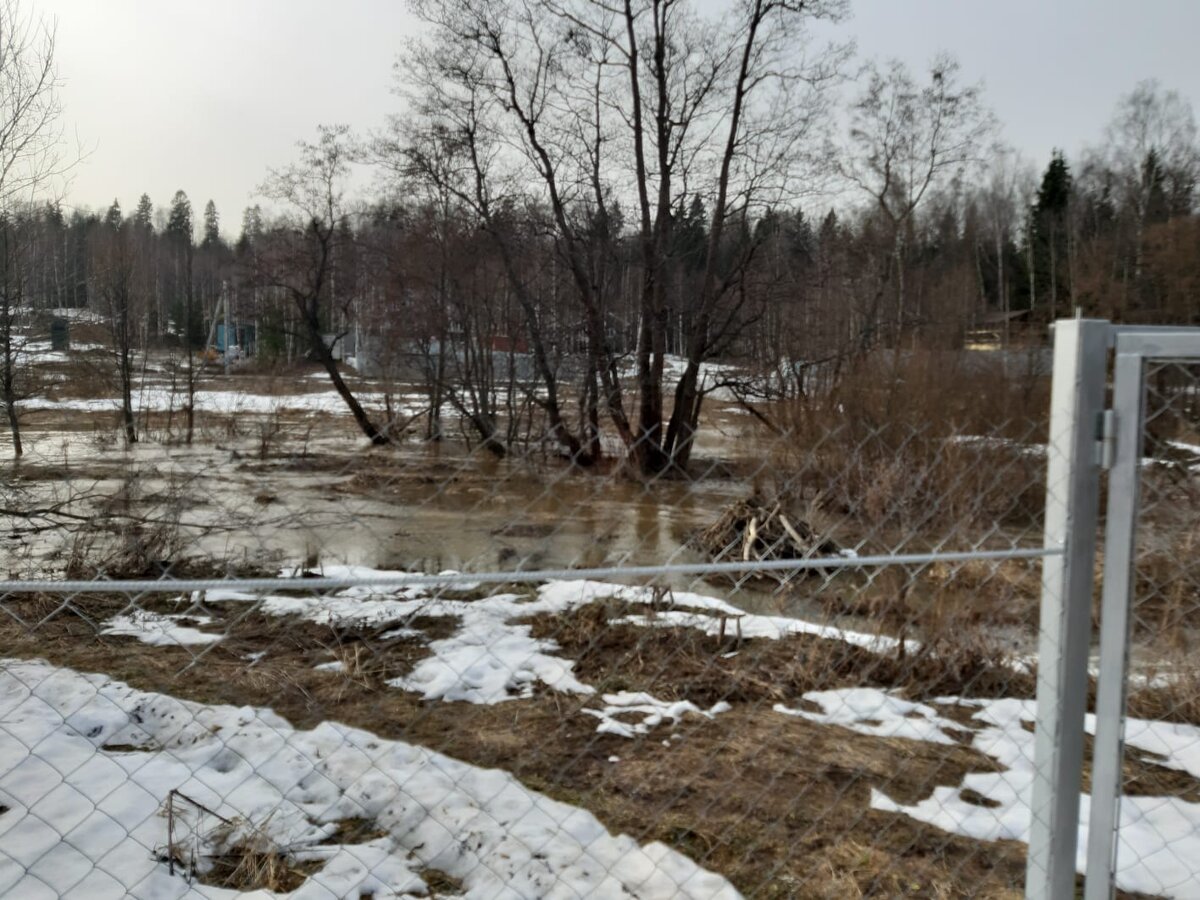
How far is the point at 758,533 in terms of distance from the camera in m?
8.40

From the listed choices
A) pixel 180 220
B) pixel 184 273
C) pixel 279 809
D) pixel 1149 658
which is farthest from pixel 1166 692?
pixel 180 220

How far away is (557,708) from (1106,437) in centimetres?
292

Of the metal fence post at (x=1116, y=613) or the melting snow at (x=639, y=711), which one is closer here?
the metal fence post at (x=1116, y=613)

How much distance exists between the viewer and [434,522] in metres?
10.4

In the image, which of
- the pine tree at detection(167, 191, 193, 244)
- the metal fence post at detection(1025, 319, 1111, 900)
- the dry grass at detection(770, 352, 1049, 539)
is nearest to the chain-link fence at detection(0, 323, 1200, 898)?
the metal fence post at detection(1025, 319, 1111, 900)

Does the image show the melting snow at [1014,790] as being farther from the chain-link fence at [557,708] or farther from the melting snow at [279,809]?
the melting snow at [279,809]

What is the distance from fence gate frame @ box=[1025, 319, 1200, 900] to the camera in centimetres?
185

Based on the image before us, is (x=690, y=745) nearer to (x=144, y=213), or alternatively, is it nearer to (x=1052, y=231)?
(x=1052, y=231)

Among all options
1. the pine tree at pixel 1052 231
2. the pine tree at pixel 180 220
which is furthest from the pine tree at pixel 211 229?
the pine tree at pixel 1052 231

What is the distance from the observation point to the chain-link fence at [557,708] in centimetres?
258

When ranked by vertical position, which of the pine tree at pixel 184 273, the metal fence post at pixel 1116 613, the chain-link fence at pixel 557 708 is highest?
the pine tree at pixel 184 273

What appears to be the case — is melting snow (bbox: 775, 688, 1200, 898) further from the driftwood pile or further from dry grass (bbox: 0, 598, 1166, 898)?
the driftwood pile

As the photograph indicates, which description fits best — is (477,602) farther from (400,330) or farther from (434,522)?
(400,330)

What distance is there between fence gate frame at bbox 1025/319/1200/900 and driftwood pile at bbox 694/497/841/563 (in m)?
6.18
